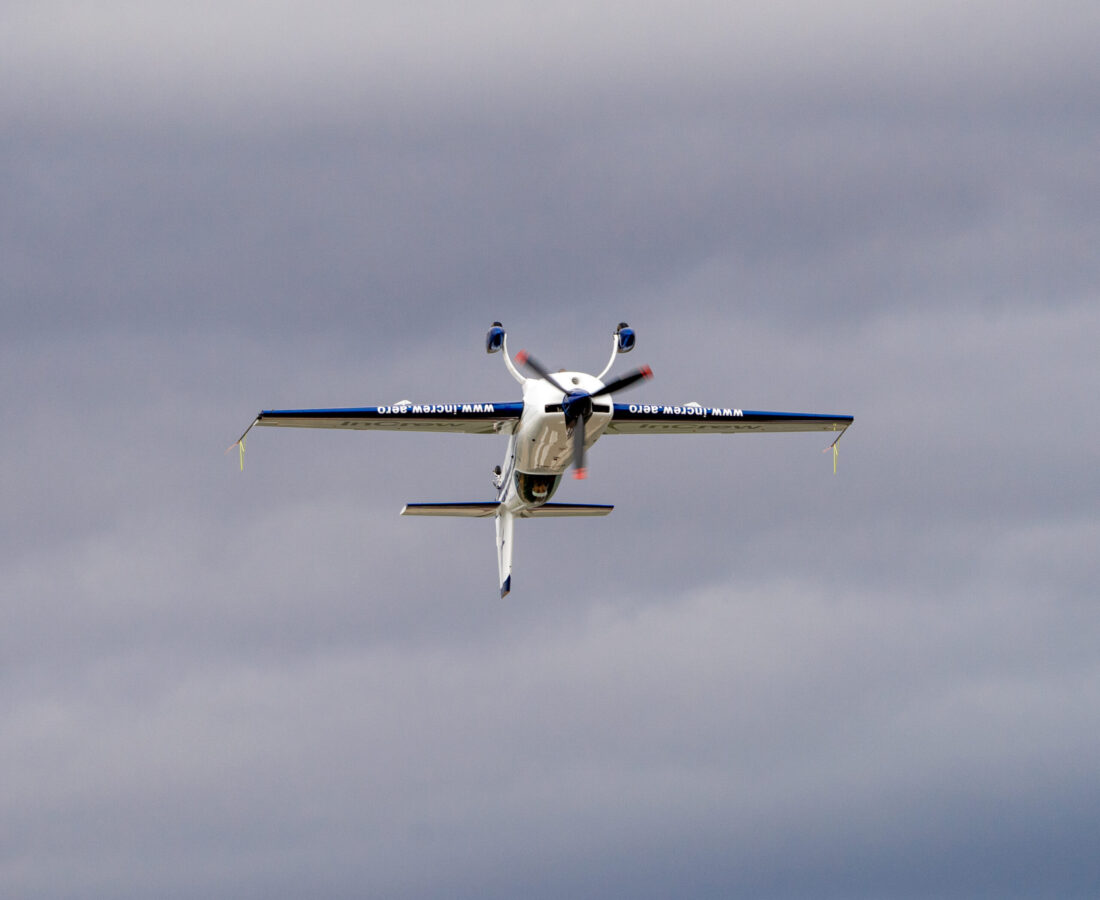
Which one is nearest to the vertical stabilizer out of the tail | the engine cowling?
the tail

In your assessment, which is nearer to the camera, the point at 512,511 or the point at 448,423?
the point at 448,423

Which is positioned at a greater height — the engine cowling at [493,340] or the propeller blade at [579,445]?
the engine cowling at [493,340]

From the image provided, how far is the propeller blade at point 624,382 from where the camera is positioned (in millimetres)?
91812

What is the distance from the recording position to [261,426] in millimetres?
94812

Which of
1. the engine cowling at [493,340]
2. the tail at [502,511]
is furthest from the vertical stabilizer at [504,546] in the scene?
the engine cowling at [493,340]

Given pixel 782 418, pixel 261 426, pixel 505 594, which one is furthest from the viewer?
pixel 505 594

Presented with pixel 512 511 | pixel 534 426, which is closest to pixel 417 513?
pixel 512 511

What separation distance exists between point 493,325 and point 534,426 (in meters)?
5.24

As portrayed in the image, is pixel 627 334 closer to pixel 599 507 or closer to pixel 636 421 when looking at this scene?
pixel 636 421

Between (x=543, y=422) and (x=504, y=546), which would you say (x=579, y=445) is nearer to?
(x=543, y=422)

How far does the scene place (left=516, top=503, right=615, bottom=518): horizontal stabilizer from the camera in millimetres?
106562

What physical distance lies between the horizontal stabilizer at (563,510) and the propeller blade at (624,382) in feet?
43.1

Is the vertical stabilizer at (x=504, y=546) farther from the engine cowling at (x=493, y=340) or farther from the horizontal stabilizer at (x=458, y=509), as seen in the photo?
the engine cowling at (x=493, y=340)

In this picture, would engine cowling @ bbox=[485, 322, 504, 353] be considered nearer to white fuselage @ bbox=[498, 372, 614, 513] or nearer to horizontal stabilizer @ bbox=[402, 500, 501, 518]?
white fuselage @ bbox=[498, 372, 614, 513]
